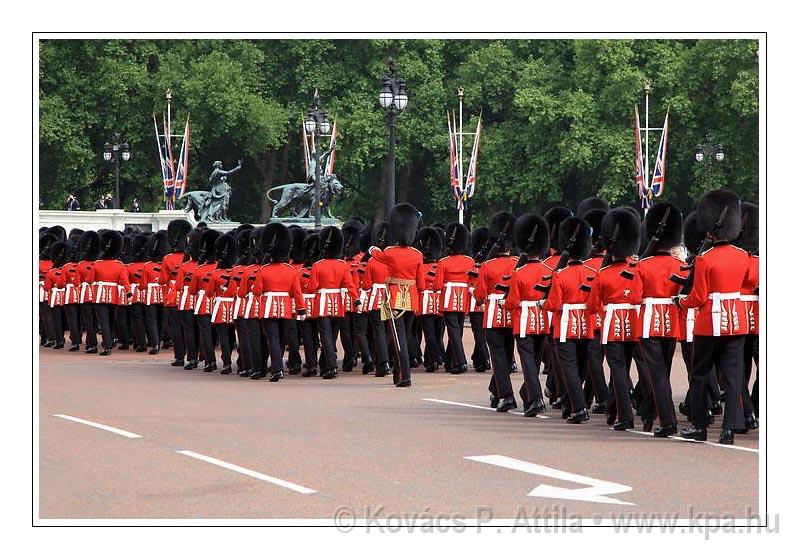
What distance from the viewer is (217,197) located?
41.4 meters

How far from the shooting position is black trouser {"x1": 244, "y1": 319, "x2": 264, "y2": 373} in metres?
16.5

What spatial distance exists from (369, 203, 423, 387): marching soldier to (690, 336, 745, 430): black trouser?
4807 mm

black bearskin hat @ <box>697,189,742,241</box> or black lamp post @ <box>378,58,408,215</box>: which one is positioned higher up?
black lamp post @ <box>378,58,408,215</box>

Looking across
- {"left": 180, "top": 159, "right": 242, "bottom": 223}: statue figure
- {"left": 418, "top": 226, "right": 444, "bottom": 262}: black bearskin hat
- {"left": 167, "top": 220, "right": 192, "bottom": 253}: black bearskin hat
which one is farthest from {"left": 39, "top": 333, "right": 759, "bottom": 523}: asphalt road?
{"left": 180, "top": 159, "right": 242, "bottom": 223}: statue figure

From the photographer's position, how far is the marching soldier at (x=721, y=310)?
10.3 m

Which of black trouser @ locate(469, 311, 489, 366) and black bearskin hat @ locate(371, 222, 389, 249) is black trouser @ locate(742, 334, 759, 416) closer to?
black trouser @ locate(469, 311, 489, 366)

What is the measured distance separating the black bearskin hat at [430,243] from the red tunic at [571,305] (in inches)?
238

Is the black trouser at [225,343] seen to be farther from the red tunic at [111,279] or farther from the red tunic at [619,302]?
the red tunic at [619,302]

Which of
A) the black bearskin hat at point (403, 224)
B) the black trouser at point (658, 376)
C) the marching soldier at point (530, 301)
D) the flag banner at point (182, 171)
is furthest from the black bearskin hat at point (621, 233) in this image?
the flag banner at point (182, 171)

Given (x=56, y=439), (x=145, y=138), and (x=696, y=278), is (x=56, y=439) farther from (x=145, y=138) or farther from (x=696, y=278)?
(x=145, y=138)

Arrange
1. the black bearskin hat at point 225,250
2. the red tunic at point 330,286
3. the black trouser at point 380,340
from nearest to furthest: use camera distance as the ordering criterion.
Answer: the black trouser at point 380,340 < the red tunic at point 330,286 < the black bearskin hat at point 225,250

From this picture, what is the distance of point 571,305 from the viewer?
1173 centimetres

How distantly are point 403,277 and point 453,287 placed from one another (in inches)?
73.3
